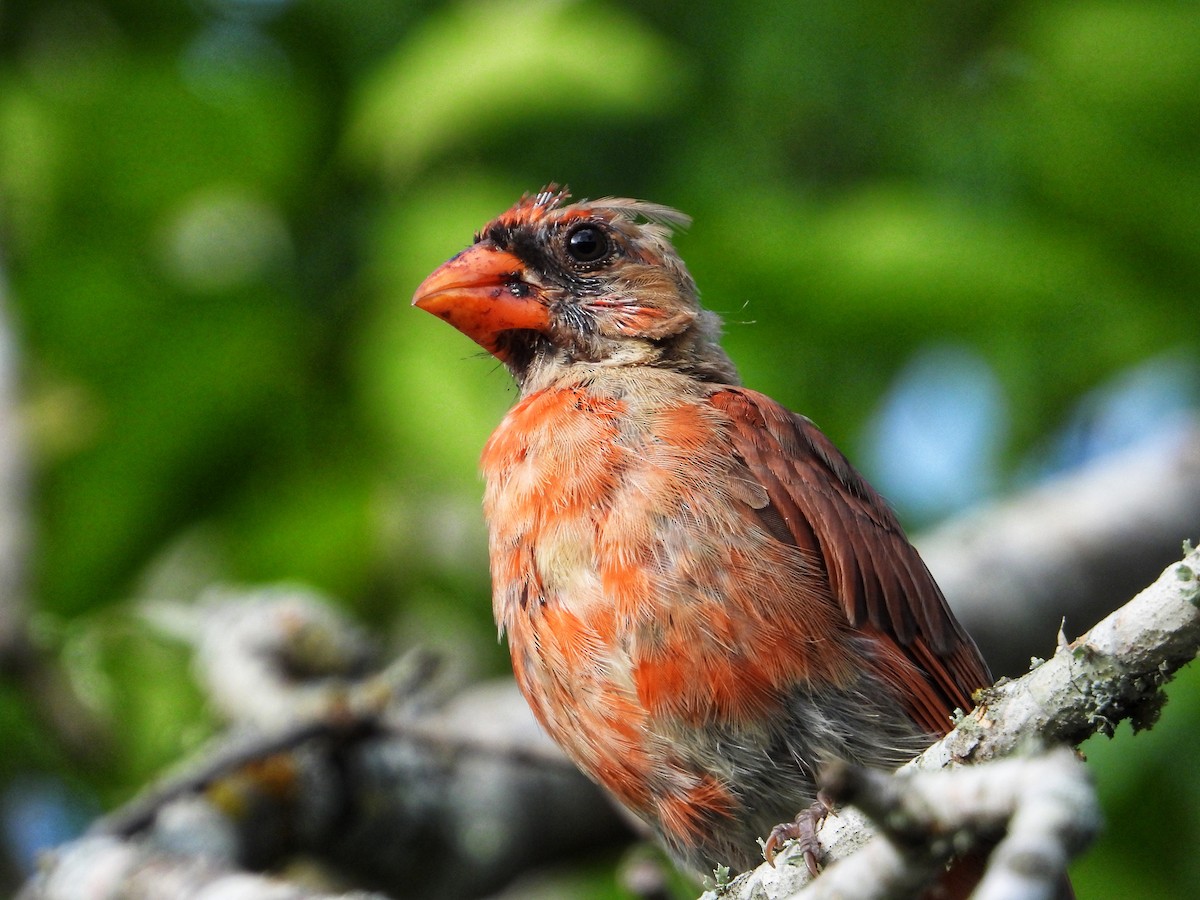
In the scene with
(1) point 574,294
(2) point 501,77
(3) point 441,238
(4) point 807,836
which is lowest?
(4) point 807,836

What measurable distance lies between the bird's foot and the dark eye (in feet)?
6.12

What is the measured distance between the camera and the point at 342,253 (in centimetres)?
468

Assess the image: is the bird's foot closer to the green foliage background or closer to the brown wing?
the brown wing

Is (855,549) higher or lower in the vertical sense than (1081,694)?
higher

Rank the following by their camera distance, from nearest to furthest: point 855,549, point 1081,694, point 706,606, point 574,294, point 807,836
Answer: point 1081,694, point 807,836, point 706,606, point 855,549, point 574,294

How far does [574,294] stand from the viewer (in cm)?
394

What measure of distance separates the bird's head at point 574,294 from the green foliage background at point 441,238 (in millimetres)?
122

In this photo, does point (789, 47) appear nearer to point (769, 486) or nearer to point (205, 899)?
point (769, 486)

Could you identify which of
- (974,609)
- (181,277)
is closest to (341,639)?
(181,277)

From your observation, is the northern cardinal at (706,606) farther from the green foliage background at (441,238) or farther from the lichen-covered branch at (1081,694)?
the lichen-covered branch at (1081,694)

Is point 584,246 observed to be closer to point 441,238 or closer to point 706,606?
point 441,238

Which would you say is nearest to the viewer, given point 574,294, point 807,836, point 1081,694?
point 1081,694

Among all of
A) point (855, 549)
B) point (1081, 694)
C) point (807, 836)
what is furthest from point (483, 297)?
point (1081, 694)

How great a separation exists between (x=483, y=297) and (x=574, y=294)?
0.28m
